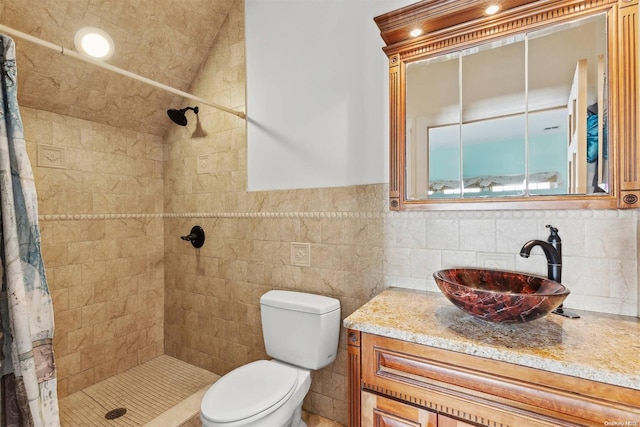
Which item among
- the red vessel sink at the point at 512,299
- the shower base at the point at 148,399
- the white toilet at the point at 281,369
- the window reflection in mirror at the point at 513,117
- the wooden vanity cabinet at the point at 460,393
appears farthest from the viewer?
the shower base at the point at 148,399

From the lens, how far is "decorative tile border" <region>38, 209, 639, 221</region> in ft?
Answer: 3.88

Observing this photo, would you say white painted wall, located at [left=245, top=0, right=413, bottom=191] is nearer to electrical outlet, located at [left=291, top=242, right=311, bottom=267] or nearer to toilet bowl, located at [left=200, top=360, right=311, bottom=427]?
electrical outlet, located at [left=291, top=242, right=311, bottom=267]

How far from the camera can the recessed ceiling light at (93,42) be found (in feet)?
5.51

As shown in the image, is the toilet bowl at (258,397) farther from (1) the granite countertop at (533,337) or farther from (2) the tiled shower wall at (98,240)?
(2) the tiled shower wall at (98,240)

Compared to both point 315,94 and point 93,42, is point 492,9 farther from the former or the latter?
point 93,42

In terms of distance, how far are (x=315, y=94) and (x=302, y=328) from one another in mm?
1363

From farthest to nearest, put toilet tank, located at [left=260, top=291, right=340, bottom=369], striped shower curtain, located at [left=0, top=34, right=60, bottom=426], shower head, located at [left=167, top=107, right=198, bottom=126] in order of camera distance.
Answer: shower head, located at [left=167, top=107, right=198, bottom=126]
toilet tank, located at [left=260, top=291, right=340, bottom=369]
striped shower curtain, located at [left=0, top=34, right=60, bottom=426]

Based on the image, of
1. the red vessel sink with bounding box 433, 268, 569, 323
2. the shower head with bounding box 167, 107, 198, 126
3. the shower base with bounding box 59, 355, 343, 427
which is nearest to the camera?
the red vessel sink with bounding box 433, 268, 569, 323

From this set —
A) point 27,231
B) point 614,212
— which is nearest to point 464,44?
point 614,212

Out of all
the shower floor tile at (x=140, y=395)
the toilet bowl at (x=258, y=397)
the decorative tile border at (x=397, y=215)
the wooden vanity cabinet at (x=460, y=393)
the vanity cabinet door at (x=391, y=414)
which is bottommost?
the shower floor tile at (x=140, y=395)

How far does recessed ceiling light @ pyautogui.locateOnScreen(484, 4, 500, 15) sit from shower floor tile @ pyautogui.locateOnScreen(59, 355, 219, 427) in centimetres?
266

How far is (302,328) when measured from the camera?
1630 millimetres

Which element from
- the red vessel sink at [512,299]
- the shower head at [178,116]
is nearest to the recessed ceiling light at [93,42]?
the shower head at [178,116]

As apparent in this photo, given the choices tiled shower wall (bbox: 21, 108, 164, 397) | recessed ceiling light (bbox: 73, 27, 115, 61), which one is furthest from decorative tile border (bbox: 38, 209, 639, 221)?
recessed ceiling light (bbox: 73, 27, 115, 61)
